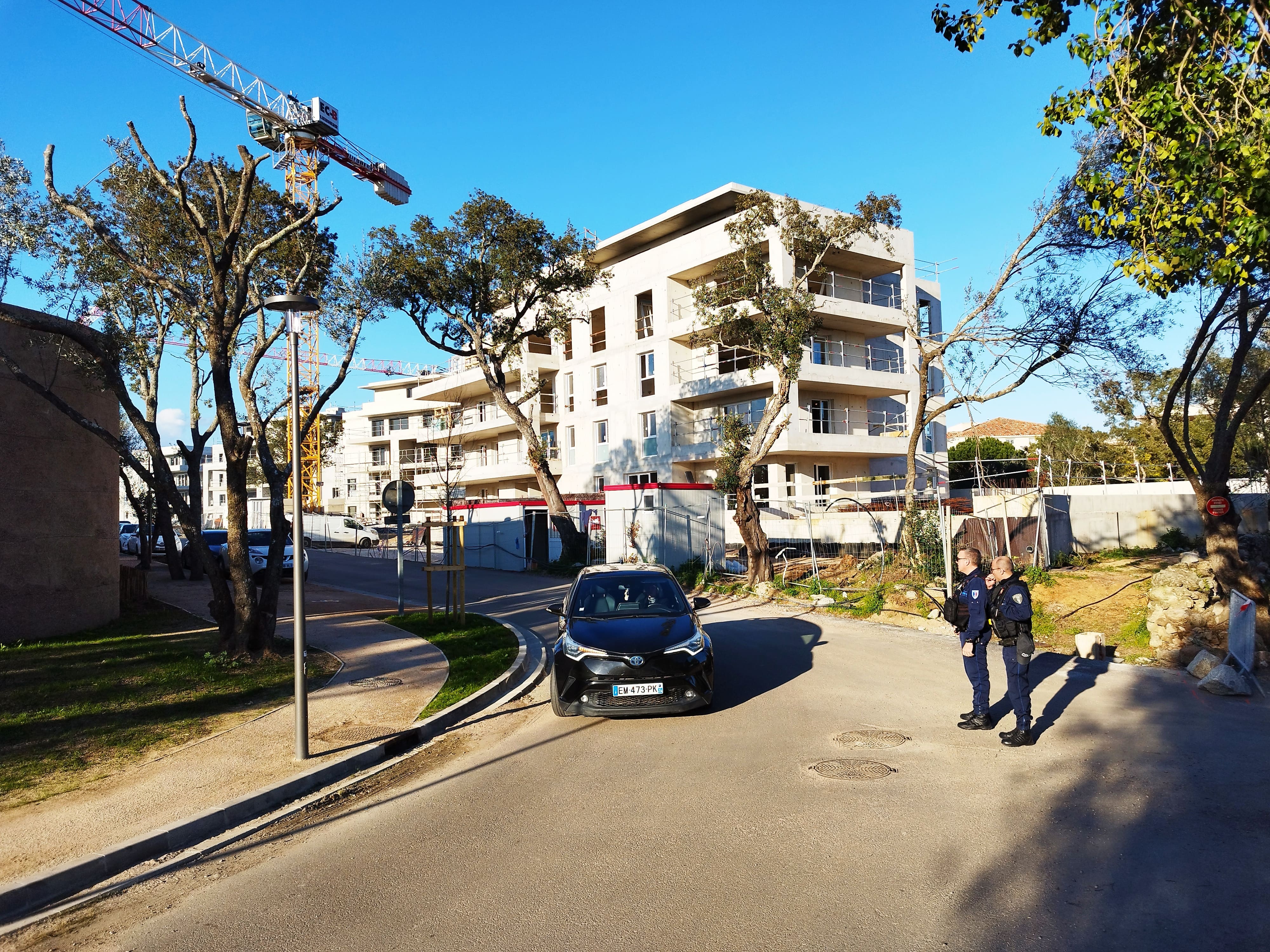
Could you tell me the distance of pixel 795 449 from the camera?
104 ft

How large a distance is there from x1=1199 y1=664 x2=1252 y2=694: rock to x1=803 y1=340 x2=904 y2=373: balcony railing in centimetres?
2384

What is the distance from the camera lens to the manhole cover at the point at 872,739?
24.3 ft

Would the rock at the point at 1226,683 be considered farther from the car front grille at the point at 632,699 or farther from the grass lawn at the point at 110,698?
the grass lawn at the point at 110,698

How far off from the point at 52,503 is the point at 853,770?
13.8 metres

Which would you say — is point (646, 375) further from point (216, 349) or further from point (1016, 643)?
point (1016, 643)

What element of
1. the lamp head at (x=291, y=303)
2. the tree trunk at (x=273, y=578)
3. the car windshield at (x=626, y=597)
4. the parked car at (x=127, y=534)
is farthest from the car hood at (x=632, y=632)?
the parked car at (x=127, y=534)

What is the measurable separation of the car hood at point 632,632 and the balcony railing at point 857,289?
86.2 feet

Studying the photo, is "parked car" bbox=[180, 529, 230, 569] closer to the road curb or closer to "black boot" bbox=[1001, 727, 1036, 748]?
the road curb

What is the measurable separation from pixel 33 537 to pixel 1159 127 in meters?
16.4

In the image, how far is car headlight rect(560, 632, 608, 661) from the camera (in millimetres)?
8336

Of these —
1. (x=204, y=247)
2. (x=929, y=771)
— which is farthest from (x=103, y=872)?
(x=204, y=247)

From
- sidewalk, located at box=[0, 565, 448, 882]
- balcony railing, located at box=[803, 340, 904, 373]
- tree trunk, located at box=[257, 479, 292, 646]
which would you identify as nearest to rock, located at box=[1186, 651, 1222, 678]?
sidewalk, located at box=[0, 565, 448, 882]

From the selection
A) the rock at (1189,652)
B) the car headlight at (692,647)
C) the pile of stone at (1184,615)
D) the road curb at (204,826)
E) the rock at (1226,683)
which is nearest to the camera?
the road curb at (204,826)

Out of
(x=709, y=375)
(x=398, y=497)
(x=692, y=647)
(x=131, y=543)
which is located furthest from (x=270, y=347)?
(x=131, y=543)
